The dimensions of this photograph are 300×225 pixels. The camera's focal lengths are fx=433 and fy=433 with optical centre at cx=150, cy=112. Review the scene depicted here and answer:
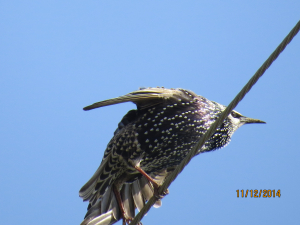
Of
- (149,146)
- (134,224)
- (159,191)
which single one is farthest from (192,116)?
(134,224)

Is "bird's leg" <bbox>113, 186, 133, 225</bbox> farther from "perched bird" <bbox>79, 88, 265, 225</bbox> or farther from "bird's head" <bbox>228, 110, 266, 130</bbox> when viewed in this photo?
"bird's head" <bbox>228, 110, 266, 130</bbox>

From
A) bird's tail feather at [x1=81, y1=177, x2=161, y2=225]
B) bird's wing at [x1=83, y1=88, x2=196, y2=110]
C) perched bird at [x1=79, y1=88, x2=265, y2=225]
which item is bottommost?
bird's tail feather at [x1=81, y1=177, x2=161, y2=225]

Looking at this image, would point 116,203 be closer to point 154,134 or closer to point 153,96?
point 154,134

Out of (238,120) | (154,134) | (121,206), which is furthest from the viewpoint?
(121,206)

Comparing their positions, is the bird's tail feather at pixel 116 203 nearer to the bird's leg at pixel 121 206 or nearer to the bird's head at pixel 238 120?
the bird's leg at pixel 121 206

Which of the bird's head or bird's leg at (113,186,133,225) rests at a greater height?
the bird's head

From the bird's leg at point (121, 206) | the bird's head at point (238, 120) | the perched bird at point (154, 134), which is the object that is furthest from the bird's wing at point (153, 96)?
the bird's leg at point (121, 206)

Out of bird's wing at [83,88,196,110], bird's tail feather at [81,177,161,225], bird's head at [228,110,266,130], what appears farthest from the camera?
bird's tail feather at [81,177,161,225]

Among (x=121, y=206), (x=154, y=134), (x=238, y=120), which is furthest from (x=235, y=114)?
(x=121, y=206)

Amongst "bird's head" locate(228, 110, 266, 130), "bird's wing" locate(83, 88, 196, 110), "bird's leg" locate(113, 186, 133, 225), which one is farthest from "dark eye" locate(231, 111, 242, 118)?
"bird's leg" locate(113, 186, 133, 225)
